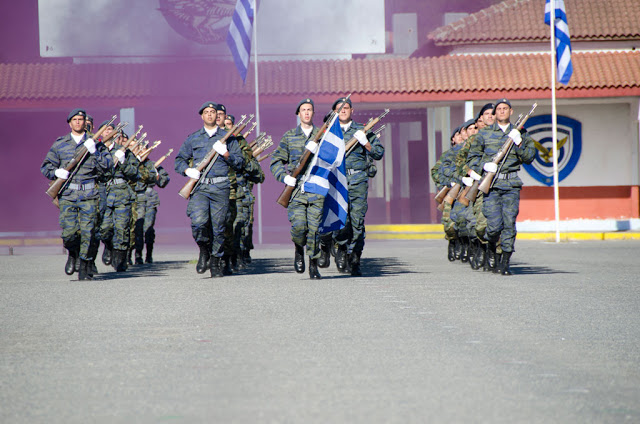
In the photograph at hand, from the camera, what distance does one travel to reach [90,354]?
277 inches

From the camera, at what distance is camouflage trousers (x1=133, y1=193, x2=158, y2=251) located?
17.1 metres

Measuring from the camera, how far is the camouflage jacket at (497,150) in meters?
13.0

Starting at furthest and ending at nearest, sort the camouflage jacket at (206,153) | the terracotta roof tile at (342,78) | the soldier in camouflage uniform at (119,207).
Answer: the terracotta roof tile at (342,78), the soldier in camouflage uniform at (119,207), the camouflage jacket at (206,153)

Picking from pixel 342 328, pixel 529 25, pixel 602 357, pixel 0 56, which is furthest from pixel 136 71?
pixel 602 357

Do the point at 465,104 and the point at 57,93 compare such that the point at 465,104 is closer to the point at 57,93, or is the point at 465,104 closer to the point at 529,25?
the point at 529,25

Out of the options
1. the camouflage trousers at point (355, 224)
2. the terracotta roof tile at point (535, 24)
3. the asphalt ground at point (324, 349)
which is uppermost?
the terracotta roof tile at point (535, 24)

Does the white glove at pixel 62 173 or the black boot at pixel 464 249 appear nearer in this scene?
the white glove at pixel 62 173

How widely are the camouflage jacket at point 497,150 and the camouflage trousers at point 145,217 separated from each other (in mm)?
5948

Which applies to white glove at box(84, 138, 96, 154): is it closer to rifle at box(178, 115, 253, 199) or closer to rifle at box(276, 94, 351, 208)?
rifle at box(178, 115, 253, 199)

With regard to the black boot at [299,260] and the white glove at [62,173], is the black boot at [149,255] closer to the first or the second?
the white glove at [62,173]

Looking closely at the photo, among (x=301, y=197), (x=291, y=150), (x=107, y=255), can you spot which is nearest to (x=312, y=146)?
(x=291, y=150)

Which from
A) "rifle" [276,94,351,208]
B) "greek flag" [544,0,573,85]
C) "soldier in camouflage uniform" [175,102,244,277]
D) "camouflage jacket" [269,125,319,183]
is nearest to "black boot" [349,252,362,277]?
"rifle" [276,94,351,208]

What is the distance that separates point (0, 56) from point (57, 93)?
754 centimetres

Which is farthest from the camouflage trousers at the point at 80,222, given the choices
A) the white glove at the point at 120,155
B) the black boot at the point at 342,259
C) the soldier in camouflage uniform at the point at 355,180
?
the black boot at the point at 342,259
